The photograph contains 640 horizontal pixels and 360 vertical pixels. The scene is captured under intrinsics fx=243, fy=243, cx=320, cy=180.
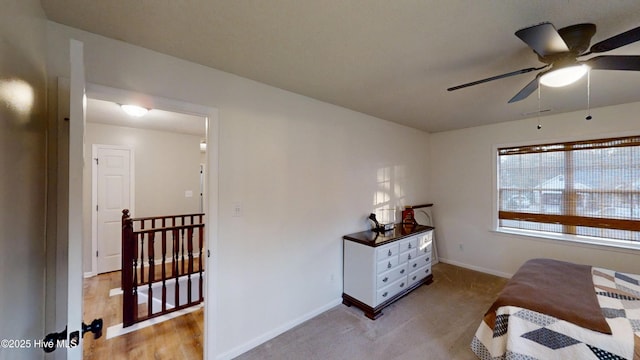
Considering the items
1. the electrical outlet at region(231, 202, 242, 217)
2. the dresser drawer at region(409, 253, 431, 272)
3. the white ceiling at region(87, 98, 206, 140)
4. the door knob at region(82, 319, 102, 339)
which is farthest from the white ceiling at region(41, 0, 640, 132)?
the dresser drawer at region(409, 253, 431, 272)

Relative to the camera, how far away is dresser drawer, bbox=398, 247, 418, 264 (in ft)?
10.2

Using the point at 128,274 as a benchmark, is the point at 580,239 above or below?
above

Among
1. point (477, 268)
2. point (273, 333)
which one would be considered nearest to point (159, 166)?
point (273, 333)

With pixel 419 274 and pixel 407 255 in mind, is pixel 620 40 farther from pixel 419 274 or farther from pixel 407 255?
pixel 419 274

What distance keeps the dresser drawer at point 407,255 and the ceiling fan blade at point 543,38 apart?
7.93 ft

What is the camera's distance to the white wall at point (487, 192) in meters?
3.03

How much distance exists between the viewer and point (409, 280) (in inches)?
128

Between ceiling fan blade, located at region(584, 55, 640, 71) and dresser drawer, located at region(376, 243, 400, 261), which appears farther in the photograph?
dresser drawer, located at region(376, 243, 400, 261)

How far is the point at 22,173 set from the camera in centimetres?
105

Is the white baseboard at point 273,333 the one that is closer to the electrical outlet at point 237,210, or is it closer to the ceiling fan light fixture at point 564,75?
the electrical outlet at point 237,210

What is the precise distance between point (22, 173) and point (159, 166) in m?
3.94

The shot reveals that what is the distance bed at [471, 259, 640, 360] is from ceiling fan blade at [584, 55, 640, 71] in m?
1.56

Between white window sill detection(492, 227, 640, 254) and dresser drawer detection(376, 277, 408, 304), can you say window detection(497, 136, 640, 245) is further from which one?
dresser drawer detection(376, 277, 408, 304)

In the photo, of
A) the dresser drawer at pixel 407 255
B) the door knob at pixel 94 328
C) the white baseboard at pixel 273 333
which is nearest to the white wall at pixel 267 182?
the white baseboard at pixel 273 333
